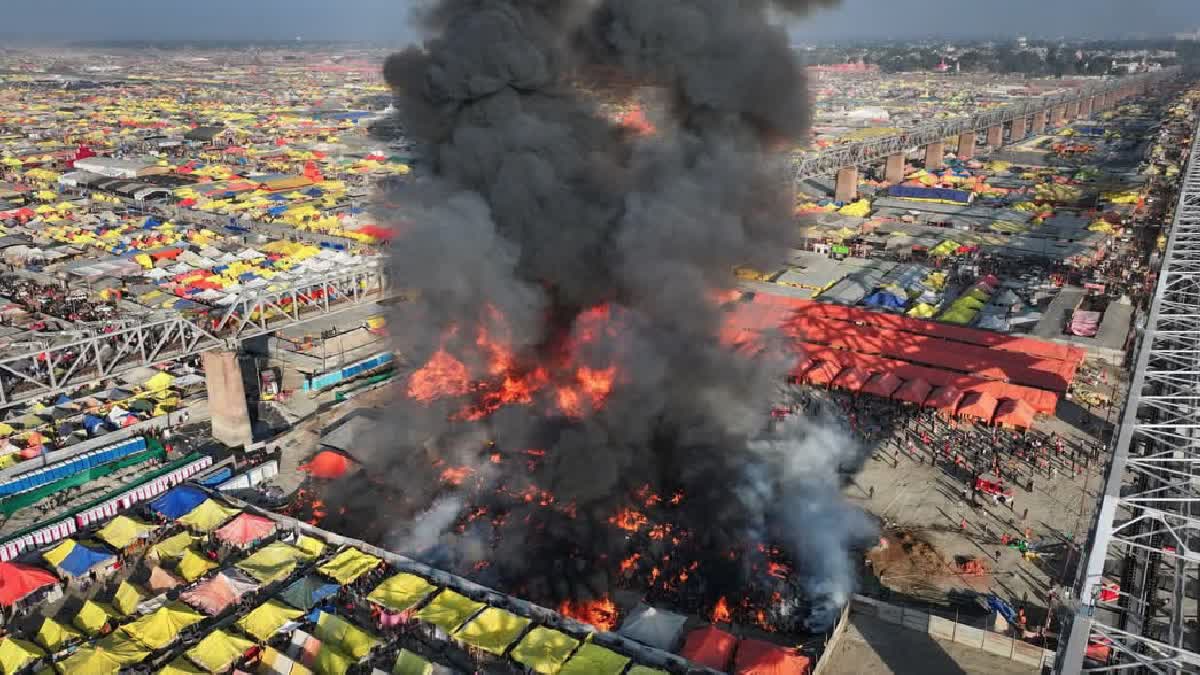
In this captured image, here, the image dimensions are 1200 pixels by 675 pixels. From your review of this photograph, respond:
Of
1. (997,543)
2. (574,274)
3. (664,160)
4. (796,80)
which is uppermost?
(796,80)

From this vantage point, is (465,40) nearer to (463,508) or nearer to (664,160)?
(664,160)

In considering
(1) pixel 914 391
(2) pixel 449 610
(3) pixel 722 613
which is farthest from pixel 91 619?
(1) pixel 914 391

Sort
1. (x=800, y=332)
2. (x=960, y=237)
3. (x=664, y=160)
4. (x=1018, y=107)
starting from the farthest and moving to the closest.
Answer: (x=1018, y=107), (x=960, y=237), (x=800, y=332), (x=664, y=160)

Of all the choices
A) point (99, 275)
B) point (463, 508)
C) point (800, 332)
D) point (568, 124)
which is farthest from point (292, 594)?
point (99, 275)

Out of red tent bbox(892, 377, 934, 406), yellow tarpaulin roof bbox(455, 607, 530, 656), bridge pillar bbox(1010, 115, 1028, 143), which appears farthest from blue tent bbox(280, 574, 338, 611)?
bridge pillar bbox(1010, 115, 1028, 143)

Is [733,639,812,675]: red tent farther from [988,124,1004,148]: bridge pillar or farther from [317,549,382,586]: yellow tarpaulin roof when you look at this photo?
[988,124,1004,148]: bridge pillar

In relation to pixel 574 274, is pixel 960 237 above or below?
below
